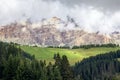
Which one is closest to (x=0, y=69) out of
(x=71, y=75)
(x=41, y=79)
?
(x=41, y=79)

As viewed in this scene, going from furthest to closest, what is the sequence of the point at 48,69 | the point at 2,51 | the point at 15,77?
1. the point at 2,51
2. the point at 48,69
3. the point at 15,77

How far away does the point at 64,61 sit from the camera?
14300 centimetres

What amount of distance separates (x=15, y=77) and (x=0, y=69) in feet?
53.1

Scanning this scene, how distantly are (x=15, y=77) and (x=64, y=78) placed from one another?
59.5ft

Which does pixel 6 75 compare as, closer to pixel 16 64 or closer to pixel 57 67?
pixel 16 64

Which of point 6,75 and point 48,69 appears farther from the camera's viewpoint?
point 48,69

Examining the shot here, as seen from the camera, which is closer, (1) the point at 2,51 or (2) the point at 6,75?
(2) the point at 6,75

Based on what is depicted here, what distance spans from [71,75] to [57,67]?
711 cm

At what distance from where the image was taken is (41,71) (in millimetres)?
144500

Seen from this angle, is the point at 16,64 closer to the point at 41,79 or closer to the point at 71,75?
the point at 41,79

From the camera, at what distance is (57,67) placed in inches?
5709

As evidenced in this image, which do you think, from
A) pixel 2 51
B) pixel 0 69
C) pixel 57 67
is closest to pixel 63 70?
pixel 57 67

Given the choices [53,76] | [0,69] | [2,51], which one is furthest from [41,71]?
[2,51]

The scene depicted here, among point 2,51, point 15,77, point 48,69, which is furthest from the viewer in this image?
point 2,51
